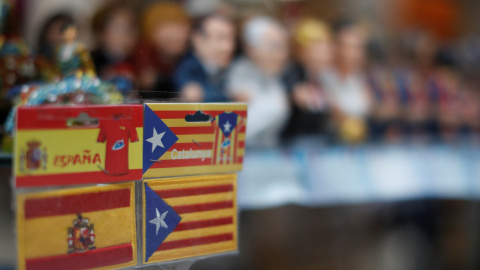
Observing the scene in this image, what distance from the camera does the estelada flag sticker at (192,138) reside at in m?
0.43

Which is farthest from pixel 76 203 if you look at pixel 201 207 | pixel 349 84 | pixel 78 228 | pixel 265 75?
pixel 349 84

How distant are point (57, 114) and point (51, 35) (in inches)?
18.7

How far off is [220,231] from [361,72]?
969mm

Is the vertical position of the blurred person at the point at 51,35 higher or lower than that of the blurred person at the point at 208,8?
lower

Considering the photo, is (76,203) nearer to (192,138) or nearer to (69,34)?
(192,138)

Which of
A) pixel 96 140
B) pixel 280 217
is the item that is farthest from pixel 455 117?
pixel 96 140

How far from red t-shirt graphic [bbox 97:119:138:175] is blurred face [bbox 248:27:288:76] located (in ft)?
2.12

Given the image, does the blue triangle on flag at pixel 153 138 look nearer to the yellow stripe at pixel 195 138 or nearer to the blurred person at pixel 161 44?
the yellow stripe at pixel 195 138

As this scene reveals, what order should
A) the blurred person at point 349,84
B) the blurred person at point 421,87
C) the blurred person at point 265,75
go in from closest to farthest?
the blurred person at point 265,75, the blurred person at point 349,84, the blurred person at point 421,87

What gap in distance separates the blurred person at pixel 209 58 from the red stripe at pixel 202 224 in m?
0.19

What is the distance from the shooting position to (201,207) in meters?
0.46

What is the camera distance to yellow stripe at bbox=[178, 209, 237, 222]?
455 mm

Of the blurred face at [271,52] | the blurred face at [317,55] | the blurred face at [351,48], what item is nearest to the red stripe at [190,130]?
the blurred face at [271,52]

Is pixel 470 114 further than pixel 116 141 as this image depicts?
Yes
